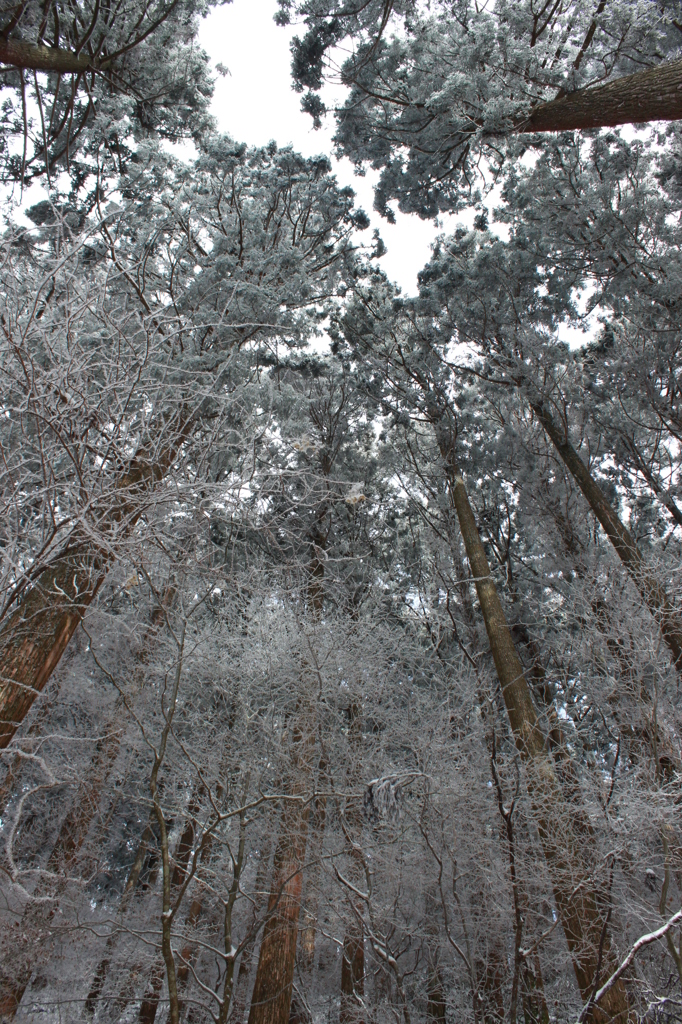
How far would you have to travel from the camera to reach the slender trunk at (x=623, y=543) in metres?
5.78

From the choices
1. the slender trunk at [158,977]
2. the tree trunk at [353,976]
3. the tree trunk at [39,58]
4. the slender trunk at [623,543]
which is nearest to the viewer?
the tree trunk at [39,58]

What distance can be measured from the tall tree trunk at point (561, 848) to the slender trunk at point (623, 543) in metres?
1.64

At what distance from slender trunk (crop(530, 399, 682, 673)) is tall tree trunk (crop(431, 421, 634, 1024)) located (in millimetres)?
1637

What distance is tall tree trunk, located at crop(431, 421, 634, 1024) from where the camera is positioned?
442cm

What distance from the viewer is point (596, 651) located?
20.3 ft

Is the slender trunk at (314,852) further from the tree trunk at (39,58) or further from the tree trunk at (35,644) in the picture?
the tree trunk at (39,58)

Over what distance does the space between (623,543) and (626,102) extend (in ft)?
15.1

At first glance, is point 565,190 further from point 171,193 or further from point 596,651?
point 596,651

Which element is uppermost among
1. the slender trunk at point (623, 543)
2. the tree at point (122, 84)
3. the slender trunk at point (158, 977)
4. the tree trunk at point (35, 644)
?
the tree at point (122, 84)

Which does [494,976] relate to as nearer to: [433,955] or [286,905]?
[433,955]

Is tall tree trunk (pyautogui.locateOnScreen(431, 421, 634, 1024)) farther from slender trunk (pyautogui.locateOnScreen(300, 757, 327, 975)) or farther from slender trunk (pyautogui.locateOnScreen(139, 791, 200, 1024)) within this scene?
slender trunk (pyautogui.locateOnScreen(139, 791, 200, 1024))

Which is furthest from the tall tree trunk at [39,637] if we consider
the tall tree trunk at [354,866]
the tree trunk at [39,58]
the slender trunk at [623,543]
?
the slender trunk at [623,543]

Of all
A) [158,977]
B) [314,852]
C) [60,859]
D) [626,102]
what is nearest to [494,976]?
[314,852]

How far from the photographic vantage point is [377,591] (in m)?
8.81
